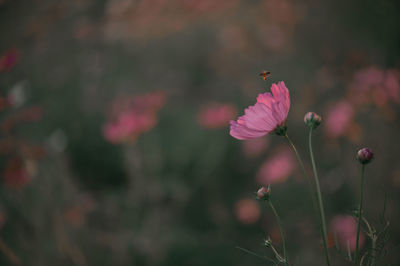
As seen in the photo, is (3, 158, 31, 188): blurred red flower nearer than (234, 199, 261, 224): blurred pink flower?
Yes

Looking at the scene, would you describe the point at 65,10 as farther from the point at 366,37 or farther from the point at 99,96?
the point at 366,37

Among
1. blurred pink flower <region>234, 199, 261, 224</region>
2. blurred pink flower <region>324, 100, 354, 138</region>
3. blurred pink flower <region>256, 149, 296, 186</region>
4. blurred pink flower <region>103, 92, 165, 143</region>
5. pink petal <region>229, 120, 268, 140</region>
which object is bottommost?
blurred pink flower <region>234, 199, 261, 224</region>

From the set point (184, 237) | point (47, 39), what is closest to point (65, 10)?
point (47, 39)

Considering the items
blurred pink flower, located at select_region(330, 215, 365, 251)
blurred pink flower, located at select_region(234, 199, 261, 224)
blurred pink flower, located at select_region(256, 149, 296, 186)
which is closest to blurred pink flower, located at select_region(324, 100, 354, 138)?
blurred pink flower, located at select_region(256, 149, 296, 186)

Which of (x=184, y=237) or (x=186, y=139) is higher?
(x=186, y=139)

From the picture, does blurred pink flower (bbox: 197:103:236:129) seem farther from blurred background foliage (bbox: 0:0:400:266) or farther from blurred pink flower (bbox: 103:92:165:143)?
blurred pink flower (bbox: 103:92:165:143)

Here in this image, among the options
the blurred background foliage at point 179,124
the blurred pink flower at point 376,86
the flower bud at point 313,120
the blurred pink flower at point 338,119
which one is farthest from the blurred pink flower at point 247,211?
the flower bud at point 313,120

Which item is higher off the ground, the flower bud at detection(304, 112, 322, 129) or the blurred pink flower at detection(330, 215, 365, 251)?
the flower bud at detection(304, 112, 322, 129)
